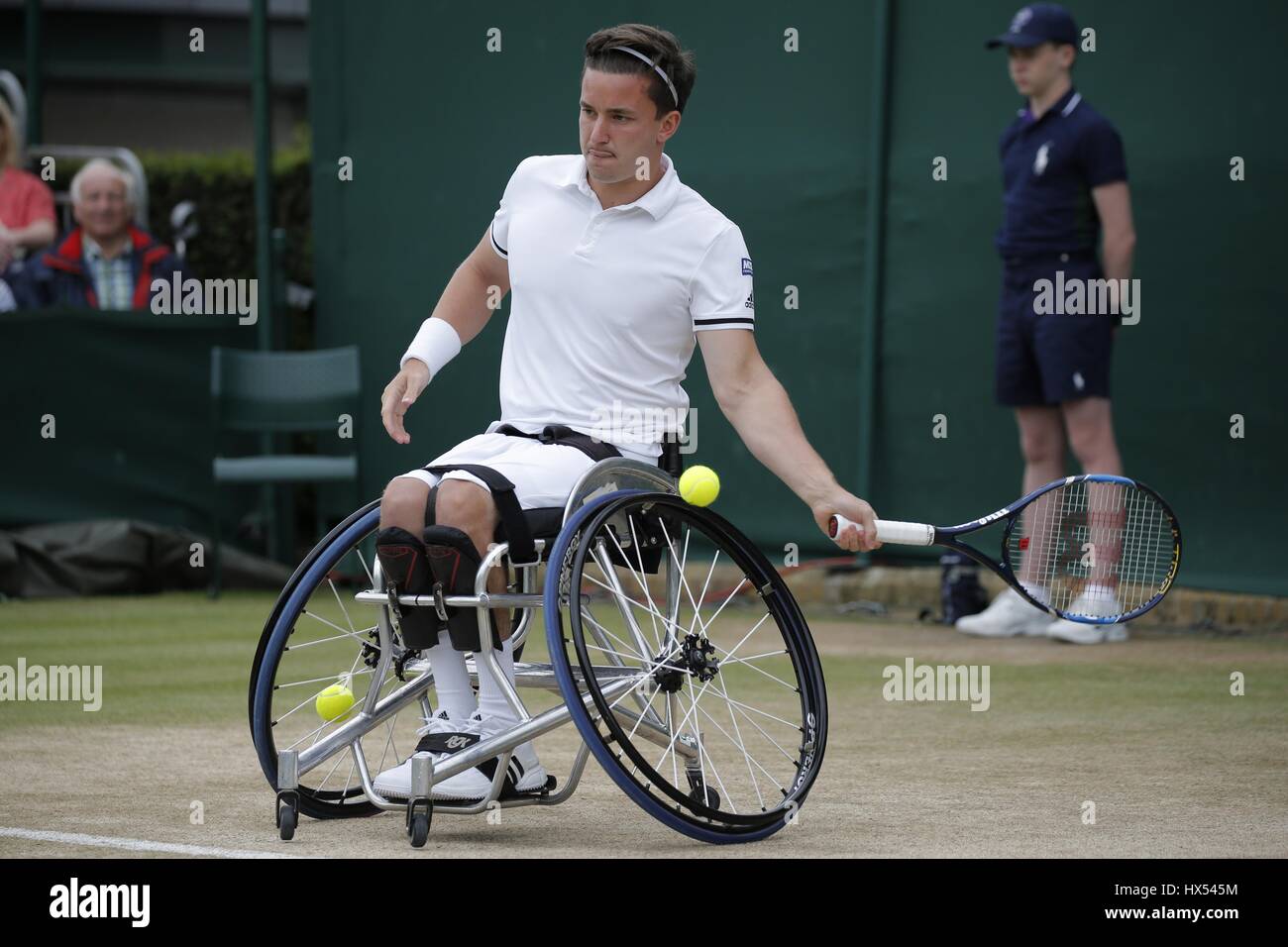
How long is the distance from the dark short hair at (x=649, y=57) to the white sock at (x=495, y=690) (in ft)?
3.79

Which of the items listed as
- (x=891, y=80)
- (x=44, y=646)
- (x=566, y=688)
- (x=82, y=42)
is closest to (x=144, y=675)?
(x=44, y=646)

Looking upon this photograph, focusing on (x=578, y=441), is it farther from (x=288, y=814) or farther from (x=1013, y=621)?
(x=1013, y=621)

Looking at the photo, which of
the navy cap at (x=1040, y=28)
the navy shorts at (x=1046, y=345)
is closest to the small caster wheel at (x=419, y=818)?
the navy shorts at (x=1046, y=345)

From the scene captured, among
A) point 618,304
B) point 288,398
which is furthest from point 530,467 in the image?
point 288,398

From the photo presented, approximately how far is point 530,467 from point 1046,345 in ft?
11.9

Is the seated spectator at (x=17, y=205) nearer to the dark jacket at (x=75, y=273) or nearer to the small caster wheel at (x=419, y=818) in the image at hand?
the dark jacket at (x=75, y=273)

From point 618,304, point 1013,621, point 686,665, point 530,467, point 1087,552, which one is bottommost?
point 1013,621

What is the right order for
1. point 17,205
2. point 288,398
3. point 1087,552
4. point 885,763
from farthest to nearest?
point 17,205, point 288,398, point 885,763, point 1087,552

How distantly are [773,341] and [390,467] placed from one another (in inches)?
77.0

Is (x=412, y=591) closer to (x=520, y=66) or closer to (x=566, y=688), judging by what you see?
(x=566, y=688)

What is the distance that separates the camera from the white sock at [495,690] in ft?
13.1

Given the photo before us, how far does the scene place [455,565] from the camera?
12.6 feet

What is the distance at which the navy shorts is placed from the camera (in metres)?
7.16

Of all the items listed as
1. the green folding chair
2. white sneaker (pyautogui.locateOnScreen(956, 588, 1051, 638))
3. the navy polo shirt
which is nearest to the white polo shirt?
the navy polo shirt
